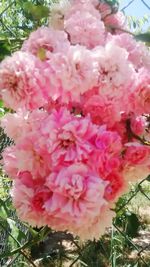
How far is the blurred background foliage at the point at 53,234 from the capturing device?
3.23 ft

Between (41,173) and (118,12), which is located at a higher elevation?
(118,12)

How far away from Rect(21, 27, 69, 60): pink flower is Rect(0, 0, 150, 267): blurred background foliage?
0.18 metres

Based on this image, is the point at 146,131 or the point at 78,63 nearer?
the point at 78,63

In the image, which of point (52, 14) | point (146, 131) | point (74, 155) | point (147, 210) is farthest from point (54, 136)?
point (147, 210)

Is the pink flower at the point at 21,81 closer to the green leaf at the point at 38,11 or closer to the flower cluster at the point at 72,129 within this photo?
the flower cluster at the point at 72,129

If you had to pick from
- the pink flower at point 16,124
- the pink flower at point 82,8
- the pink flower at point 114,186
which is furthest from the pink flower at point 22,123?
the pink flower at point 82,8

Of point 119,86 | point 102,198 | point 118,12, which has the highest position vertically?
point 118,12

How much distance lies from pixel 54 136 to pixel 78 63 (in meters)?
0.09

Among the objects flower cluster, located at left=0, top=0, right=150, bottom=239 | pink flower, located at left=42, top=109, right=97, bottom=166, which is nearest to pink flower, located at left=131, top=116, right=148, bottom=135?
flower cluster, located at left=0, top=0, right=150, bottom=239

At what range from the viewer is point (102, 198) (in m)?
0.62

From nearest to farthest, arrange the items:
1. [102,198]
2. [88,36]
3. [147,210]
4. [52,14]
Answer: [102,198]
[88,36]
[52,14]
[147,210]

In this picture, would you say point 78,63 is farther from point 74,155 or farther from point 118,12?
point 118,12

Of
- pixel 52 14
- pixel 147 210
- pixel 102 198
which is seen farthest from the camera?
pixel 147 210

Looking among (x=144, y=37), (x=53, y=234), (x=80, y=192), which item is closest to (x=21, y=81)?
(x=80, y=192)
